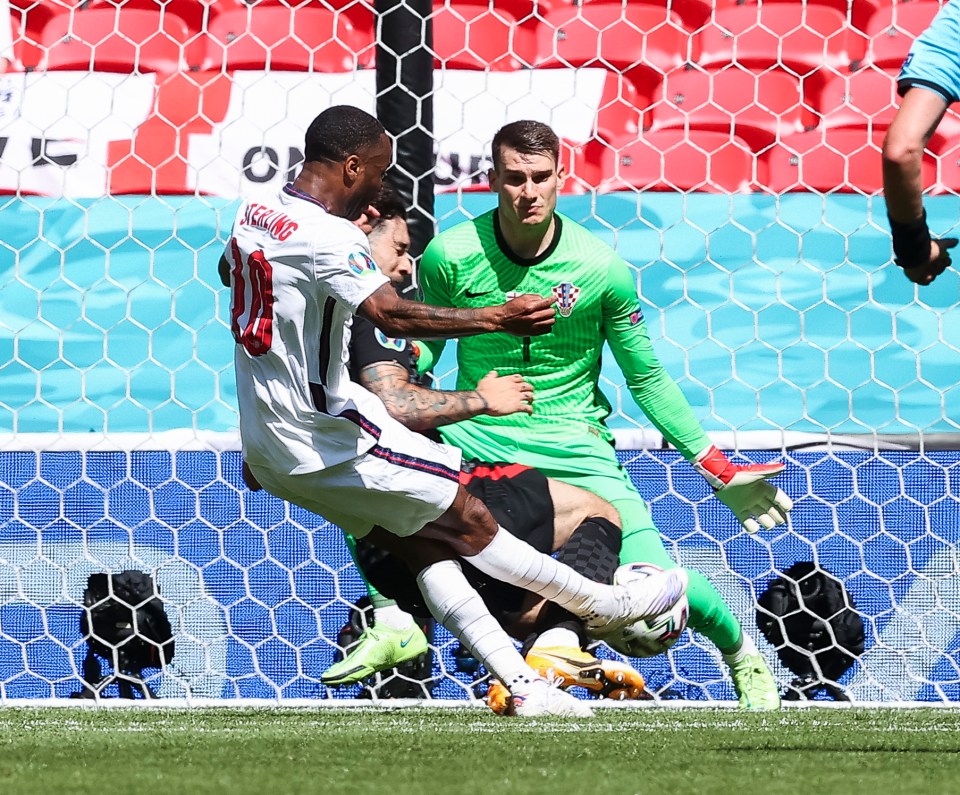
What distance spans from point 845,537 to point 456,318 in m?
1.78

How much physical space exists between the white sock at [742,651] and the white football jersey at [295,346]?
1416mm

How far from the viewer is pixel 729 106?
7.51 metres

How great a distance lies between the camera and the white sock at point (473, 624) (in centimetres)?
318

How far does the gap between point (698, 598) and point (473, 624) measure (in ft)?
2.83

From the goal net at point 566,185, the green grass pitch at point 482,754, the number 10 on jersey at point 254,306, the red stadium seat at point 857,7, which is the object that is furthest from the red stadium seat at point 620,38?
the green grass pitch at point 482,754

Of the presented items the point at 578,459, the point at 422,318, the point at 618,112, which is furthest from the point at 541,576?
the point at 618,112

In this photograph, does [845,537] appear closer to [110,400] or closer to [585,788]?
[585,788]

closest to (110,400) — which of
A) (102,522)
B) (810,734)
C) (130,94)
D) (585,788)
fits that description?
(130,94)

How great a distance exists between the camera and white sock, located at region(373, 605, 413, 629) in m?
3.87

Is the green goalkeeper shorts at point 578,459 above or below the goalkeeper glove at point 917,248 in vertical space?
below

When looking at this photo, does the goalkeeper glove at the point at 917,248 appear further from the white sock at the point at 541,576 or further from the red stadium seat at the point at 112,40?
the red stadium seat at the point at 112,40

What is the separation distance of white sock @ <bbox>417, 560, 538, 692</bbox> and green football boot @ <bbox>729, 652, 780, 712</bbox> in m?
0.99

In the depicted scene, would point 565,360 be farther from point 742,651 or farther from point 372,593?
point 742,651

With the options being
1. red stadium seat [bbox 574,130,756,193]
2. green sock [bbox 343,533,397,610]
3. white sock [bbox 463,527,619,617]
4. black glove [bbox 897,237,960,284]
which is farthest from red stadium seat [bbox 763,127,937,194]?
black glove [bbox 897,237,960,284]
